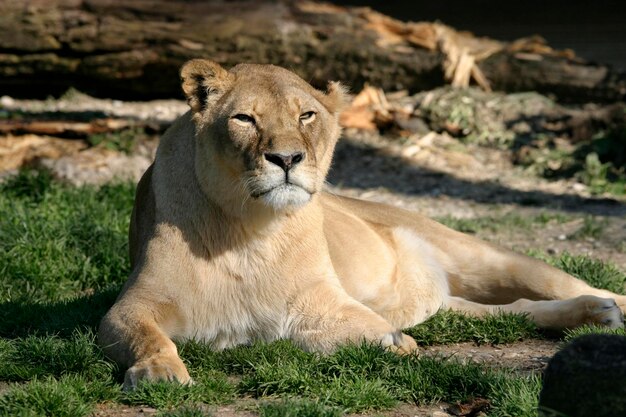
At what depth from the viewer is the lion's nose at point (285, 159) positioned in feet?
14.3

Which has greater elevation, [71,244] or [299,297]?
[299,297]

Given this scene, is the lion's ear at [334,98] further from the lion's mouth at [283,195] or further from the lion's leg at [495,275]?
the lion's leg at [495,275]

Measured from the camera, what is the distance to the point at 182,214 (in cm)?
483

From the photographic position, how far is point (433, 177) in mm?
9766

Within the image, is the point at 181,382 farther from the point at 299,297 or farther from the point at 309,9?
the point at 309,9

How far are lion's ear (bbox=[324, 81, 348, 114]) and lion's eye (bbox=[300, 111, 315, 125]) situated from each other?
1.02 feet

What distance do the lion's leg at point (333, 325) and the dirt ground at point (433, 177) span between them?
2.81 metres

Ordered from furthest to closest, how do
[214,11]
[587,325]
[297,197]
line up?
[214,11], [587,325], [297,197]

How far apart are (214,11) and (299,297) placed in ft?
21.9

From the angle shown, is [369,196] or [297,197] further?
[369,196]

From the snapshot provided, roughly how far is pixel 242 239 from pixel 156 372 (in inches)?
35.5

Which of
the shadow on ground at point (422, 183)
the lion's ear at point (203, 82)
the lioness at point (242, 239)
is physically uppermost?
the lion's ear at point (203, 82)

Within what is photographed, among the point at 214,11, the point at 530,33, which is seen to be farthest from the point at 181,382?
the point at 530,33

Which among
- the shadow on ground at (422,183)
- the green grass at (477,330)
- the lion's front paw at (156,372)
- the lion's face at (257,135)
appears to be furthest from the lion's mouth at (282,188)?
the shadow on ground at (422,183)
